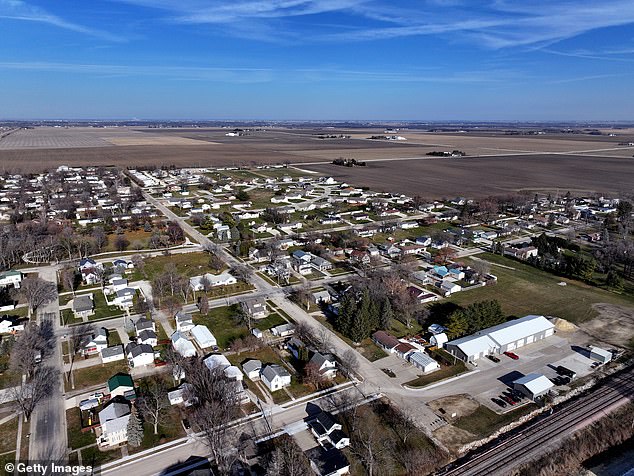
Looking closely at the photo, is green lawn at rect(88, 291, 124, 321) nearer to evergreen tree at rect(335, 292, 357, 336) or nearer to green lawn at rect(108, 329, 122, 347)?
green lawn at rect(108, 329, 122, 347)

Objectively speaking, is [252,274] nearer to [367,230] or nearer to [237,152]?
[367,230]

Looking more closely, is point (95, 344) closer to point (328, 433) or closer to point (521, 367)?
point (328, 433)

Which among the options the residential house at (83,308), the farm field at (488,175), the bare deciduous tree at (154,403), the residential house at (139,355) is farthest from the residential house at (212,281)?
the farm field at (488,175)

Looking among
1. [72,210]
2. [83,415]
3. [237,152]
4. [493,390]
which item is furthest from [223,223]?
[237,152]

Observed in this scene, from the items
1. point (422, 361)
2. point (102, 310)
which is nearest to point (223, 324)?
point (102, 310)

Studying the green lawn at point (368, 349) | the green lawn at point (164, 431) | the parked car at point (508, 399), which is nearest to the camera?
the green lawn at point (164, 431)

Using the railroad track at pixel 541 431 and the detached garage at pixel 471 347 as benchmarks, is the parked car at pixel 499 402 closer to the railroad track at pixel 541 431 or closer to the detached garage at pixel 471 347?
the railroad track at pixel 541 431

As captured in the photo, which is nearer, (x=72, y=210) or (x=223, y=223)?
(x=223, y=223)
